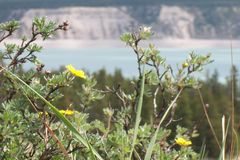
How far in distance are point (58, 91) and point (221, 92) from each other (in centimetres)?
11904

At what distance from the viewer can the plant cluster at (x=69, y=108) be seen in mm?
2609

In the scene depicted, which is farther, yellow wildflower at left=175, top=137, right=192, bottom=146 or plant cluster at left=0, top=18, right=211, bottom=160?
yellow wildflower at left=175, top=137, right=192, bottom=146

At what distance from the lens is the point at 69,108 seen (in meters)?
3.20

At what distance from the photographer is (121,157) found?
108 inches

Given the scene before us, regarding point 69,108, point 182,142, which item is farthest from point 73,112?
point 182,142

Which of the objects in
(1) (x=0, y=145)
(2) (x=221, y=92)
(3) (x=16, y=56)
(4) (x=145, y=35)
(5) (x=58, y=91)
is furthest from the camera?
(2) (x=221, y=92)

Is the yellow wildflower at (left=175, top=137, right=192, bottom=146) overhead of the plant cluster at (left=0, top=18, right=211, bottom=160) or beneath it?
beneath

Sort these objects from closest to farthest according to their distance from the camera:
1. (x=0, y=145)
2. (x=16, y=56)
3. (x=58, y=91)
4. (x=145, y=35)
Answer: (x=0, y=145), (x=58, y=91), (x=16, y=56), (x=145, y=35)

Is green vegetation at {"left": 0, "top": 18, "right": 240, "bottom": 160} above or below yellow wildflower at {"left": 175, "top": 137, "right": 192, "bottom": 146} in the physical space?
above

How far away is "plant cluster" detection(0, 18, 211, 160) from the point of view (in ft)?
8.56

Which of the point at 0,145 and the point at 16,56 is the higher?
the point at 16,56

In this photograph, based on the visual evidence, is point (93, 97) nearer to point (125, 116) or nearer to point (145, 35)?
point (125, 116)

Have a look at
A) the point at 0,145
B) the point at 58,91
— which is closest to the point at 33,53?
the point at 58,91

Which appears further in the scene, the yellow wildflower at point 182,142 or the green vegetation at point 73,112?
the yellow wildflower at point 182,142
